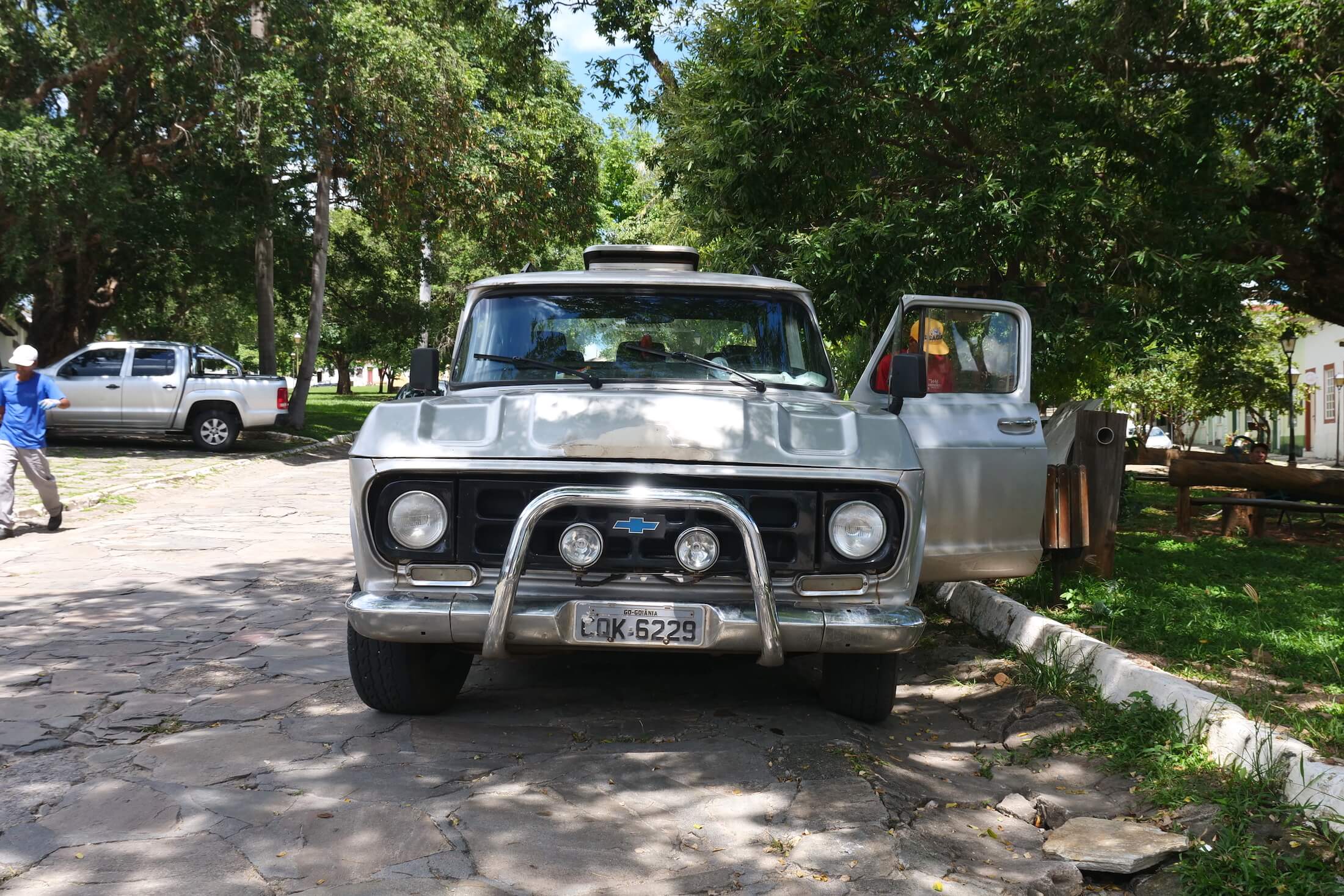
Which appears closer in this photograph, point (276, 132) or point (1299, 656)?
point (1299, 656)

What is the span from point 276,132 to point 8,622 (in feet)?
43.2

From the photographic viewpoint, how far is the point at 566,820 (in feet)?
12.8

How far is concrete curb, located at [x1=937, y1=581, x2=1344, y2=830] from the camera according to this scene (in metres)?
3.96

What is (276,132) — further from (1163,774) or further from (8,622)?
(1163,774)

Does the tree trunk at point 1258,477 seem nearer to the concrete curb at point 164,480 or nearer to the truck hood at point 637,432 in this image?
the truck hood at point 637,432

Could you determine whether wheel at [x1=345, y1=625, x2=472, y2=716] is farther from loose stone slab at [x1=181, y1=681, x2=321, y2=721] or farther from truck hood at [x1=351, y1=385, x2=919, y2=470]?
truck hood at [x1=351, y1=385, x2=919, y2=470]

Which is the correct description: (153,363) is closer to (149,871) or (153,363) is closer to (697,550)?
(697,550)

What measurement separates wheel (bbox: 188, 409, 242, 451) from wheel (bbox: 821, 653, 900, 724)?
17.8 meters

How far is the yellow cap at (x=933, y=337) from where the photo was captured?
21.4ft

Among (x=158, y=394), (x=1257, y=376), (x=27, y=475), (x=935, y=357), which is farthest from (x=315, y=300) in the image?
(x=935, y=357)

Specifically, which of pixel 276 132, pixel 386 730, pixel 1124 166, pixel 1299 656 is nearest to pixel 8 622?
pixel 386 730

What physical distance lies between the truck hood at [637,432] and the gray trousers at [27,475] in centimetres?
768

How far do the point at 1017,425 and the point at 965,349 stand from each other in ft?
2.29

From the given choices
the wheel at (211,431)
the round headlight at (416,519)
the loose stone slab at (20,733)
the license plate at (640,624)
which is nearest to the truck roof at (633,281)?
the round headlight at (416,519)
